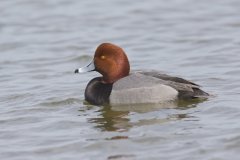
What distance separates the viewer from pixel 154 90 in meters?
9.76

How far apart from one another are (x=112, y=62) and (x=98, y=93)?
435 millimetres

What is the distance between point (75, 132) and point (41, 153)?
2.60ft

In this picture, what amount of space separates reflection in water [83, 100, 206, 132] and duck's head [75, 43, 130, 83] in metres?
0.48

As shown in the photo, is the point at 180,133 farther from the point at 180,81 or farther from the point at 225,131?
the point at 180,81

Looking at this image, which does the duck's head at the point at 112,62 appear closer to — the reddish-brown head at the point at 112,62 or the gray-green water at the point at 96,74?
the reddish-brown head at the point at 112,62

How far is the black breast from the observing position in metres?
9.95

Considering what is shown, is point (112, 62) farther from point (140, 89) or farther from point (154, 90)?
point (154, 90)

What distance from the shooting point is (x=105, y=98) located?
9922mm

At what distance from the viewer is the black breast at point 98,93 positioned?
9.95 m

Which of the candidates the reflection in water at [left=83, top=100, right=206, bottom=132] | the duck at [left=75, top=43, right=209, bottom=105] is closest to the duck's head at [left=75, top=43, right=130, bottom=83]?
the duck at [left=75, top=43, right=209, bottom=105]

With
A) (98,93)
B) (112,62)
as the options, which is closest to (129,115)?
(98,93)

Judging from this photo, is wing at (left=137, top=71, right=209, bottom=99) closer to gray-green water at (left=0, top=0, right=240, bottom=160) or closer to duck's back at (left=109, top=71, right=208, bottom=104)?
duck's back at (left=109, top=71, right=208, bottom=104)

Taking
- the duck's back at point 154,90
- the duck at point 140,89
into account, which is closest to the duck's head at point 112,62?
the duck at point 140,89

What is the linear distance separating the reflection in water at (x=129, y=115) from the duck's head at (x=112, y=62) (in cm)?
48
